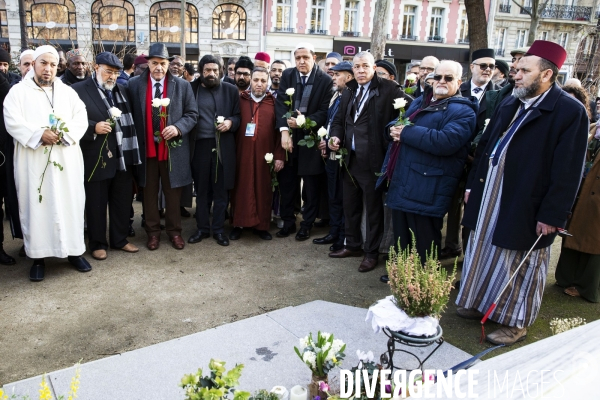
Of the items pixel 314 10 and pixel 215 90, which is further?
pixel 314 10

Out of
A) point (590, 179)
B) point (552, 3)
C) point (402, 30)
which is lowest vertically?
point (590, 179)

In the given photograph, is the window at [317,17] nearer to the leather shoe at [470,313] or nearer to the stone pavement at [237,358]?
the leather shoe at [470,313]

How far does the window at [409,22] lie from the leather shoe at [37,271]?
100 feet

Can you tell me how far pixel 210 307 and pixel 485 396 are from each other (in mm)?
3654

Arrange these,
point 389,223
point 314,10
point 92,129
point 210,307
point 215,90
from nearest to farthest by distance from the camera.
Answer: point 210,307 < point 92,129 < point 389,223 < point 215,90 < point 314,10

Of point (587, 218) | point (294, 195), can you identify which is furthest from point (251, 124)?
point (587, 218)

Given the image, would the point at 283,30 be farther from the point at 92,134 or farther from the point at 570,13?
the point at 92,134

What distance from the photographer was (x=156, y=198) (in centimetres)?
574

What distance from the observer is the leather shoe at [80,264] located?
16.1 feet

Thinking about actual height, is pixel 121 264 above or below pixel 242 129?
below

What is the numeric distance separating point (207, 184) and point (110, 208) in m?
1.18

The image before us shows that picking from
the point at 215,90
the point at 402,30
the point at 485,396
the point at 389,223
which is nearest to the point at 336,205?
the point at 389,223

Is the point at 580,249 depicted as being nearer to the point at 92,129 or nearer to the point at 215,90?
the point at 215,90

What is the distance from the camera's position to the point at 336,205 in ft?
19.4
